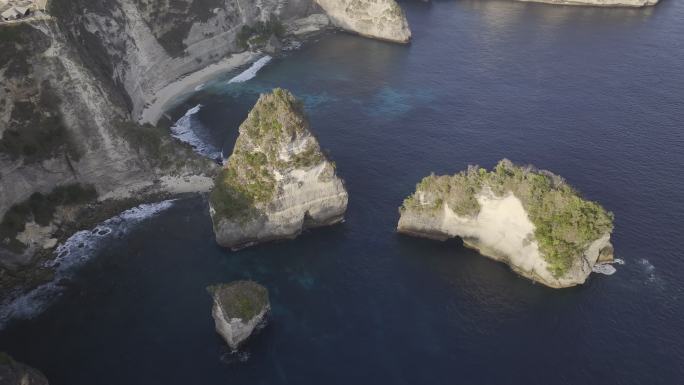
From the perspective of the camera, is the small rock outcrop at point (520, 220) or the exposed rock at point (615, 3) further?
the exposed rock at point (615, 3)

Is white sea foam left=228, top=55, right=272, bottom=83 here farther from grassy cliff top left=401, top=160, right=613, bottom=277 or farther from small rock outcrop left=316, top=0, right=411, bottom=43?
grassy cliff top left=401, top=160, right=613, bottom=277

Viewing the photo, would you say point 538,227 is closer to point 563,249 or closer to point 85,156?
point 563,249

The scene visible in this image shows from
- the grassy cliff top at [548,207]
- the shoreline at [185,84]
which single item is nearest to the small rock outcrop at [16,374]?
the grassy cliff top at [548,207]

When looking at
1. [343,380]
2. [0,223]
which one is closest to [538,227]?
[343,380]

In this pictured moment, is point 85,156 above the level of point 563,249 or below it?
above

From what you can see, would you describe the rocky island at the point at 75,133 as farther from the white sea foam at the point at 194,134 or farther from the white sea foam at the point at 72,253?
the white sea foam at the point at 194,134
